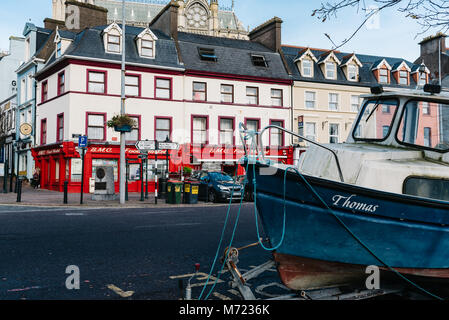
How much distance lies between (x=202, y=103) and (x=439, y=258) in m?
27.9

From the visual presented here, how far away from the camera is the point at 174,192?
2047cm

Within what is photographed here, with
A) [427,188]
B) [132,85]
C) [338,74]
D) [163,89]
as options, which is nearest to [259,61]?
[338,74]

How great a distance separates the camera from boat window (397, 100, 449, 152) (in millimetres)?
5336

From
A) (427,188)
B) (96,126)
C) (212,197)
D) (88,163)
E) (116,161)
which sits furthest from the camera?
(116,161)

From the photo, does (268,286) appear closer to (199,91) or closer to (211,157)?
(211,157)

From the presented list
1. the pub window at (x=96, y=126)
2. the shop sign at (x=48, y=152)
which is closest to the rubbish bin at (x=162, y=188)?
the pub window at (x=96, y=126)

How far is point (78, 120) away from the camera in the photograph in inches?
1102

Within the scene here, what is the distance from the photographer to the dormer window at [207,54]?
32469 millimetres

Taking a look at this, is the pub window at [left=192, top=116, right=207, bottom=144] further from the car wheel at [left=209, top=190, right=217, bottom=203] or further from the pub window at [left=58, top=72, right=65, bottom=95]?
the pub window at [left=58, top=72, right=65, bottom=95]

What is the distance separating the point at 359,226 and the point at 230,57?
100 ft

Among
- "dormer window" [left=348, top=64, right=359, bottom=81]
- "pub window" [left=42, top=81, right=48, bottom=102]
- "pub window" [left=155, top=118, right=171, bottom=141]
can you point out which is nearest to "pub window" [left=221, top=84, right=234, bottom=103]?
"pub window" [left=155, top=118, right=171, bottom=141]

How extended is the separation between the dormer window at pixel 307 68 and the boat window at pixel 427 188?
31.6 metres

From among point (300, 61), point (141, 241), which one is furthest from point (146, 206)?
point (300, 61)
